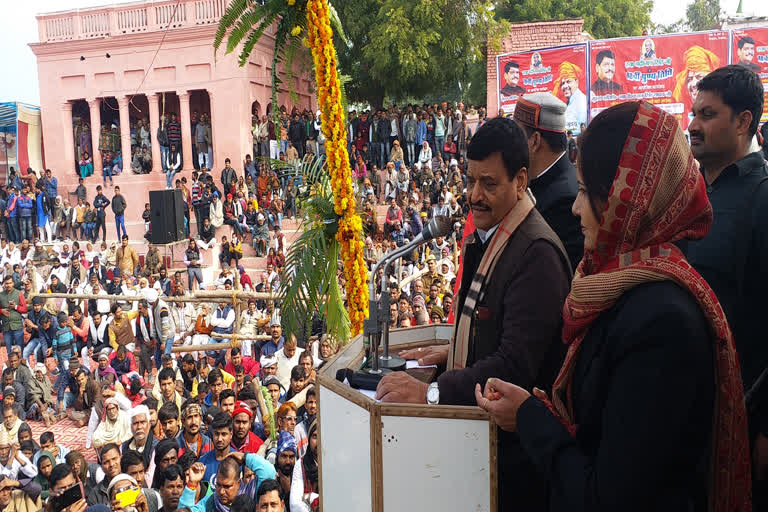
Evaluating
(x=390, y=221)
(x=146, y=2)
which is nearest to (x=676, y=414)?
(x=390, y=221)

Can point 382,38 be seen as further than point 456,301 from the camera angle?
Yes

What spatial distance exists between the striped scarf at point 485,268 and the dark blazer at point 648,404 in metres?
0.57

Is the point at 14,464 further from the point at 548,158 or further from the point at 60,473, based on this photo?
the point at 548,158

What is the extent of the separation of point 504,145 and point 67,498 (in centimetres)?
556

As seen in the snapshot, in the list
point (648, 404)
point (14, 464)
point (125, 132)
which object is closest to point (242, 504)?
point (648, 404)

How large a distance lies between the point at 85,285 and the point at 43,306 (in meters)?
1.93

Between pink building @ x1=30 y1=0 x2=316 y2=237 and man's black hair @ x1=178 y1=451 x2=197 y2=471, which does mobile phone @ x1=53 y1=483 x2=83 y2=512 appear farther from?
pink building @ x1=30 y1=0 x2=316 y2=237

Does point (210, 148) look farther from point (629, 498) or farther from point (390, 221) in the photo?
point (629, 498)

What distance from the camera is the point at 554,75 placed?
1481cm

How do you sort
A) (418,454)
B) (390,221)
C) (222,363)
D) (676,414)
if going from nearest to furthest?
(676,414)
(418,454)
(222,363)
(390,221)

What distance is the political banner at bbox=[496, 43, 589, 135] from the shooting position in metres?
14.6

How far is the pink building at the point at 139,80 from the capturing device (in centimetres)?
1988

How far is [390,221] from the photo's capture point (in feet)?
48.4

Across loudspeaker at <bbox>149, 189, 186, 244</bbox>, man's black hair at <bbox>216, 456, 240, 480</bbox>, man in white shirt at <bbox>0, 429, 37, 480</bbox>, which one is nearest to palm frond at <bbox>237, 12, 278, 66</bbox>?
man's black hair at <bbox>216, 456, 240, 480</bbox>
